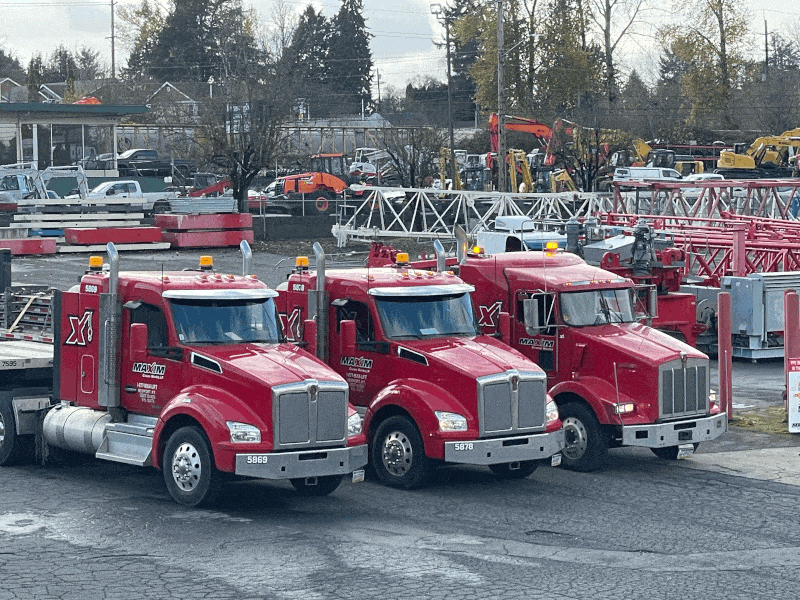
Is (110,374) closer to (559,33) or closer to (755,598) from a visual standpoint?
(755,598)

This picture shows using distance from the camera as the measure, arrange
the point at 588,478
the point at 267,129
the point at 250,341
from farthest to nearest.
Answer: the point at 267,129
the point at 588,478
the point at 250,341

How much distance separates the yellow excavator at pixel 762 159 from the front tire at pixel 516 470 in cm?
5242

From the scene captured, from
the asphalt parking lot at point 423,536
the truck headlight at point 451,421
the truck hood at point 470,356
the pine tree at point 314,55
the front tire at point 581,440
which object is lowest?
the asphalt parking lot at point 423,536

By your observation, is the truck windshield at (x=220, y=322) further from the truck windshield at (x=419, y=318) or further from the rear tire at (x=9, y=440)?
the rear tire at (x=9, y=440)

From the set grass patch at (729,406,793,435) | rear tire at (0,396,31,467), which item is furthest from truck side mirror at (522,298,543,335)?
rear tire at (0,396,31,467)

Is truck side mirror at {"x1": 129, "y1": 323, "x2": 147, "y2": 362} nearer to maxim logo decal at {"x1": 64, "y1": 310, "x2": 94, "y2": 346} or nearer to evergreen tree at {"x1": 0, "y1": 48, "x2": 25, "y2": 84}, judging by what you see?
maxim logo decal at {"x1": 64, "y1": 310, "x2": 94, "y2": 346}

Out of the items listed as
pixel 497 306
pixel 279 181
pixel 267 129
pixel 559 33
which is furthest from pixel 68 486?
pixel 559 33

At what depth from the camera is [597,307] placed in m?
15.9

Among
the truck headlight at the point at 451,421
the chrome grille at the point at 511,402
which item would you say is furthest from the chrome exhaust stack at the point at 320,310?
the chrome grille at the point at 511,402

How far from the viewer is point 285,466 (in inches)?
478

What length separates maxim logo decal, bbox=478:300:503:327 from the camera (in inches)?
641

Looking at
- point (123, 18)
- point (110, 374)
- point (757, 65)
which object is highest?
point (123, 18)

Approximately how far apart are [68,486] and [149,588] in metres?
4.48

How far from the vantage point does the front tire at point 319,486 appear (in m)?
13.1
